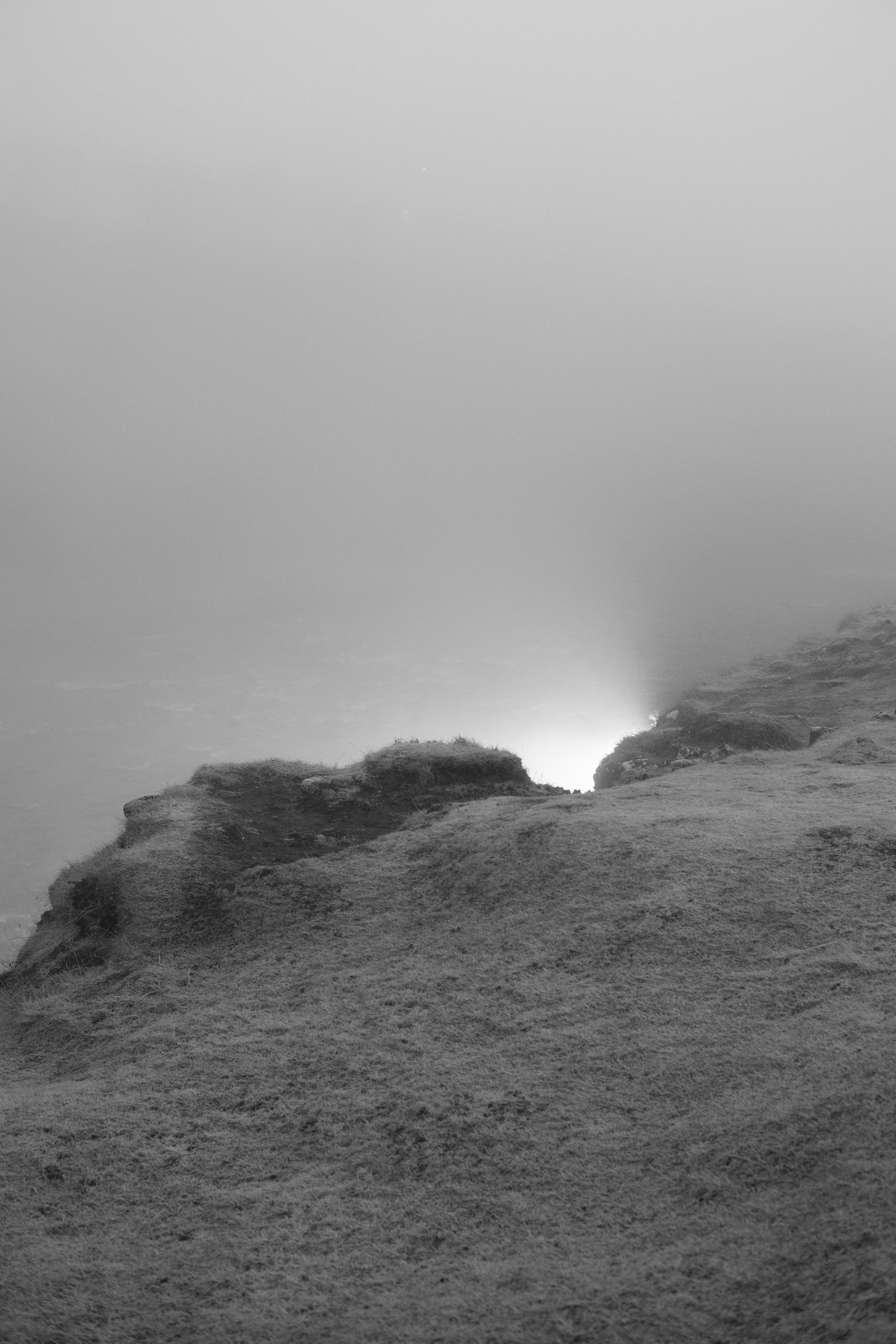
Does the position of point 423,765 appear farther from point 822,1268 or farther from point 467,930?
point 822,1268

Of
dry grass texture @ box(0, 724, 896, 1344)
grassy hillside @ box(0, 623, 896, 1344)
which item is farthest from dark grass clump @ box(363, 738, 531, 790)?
dry grass texture @ box(0, 724, 896, 1344)

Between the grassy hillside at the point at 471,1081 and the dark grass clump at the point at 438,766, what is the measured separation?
2064 mm

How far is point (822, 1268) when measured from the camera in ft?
16.2

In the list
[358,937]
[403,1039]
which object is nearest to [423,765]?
[358,937]

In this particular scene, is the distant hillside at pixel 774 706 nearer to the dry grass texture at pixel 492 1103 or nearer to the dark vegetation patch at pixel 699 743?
the dark vegetation patch at pixel 699 743

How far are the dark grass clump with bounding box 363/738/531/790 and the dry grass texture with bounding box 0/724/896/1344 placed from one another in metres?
3.36

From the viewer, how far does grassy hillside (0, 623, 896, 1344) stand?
529 centimetres

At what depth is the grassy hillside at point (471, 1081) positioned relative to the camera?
5293 millimetres

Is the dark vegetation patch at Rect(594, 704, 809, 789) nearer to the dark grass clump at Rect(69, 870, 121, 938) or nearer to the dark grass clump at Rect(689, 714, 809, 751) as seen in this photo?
the dark grass clump at Rect(689, 714, 809, 751)

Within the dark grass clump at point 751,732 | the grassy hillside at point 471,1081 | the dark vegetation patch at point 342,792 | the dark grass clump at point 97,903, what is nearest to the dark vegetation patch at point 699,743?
the dark grass clump at point 751,732

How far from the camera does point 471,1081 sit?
733cm

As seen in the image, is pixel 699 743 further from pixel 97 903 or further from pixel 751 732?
pixel 97 903

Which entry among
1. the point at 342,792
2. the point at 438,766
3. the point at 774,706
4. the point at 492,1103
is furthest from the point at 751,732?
the point at 492,1103

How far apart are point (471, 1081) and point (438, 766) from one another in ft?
26.8
